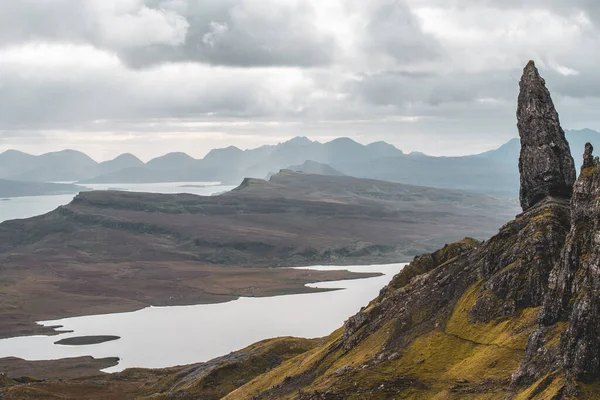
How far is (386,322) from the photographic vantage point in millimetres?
100375

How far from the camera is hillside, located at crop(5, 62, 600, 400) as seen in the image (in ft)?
201

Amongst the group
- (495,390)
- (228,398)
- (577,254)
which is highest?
(577,254)

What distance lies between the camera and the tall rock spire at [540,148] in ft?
333

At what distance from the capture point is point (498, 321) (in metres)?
82.7

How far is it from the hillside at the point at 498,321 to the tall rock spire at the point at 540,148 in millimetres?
163

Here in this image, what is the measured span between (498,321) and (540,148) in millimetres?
32779

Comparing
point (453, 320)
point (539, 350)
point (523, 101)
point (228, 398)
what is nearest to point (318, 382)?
point (453, 320)

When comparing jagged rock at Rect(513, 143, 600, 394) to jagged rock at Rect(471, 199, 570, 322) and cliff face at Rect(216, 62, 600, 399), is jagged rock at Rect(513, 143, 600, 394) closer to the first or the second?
cliff face at Rect(216, 62, 600, 399)

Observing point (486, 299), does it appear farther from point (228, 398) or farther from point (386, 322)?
point (228, 398)

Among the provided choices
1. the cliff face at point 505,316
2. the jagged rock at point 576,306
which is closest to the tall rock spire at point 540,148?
the cliff face at point 505,316

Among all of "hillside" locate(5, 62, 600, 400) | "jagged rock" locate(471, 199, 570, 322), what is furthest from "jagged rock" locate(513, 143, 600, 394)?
"jagged rock" locate(471, 199, 570, 322)

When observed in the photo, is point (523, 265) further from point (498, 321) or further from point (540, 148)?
point (540, 148)

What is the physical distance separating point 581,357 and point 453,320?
1293 inches

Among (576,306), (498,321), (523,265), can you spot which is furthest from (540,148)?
(576,306)
